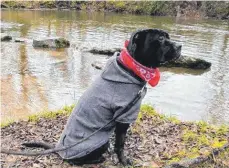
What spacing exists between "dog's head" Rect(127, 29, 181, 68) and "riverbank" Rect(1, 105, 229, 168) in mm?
1255

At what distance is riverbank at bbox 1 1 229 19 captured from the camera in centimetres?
3091

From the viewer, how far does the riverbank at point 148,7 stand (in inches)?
1217

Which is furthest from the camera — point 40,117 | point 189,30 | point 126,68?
point 189,30

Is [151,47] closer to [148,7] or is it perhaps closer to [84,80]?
[84,80]

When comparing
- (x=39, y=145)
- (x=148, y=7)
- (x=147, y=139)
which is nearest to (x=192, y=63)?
(x=147, y=139)

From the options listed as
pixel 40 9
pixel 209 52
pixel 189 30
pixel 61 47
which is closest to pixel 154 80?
pixel 209 52

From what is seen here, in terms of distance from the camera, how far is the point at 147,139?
4852mm

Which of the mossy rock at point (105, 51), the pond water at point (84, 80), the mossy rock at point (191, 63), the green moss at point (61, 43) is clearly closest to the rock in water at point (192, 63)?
the mossy rock at point (191, 63)

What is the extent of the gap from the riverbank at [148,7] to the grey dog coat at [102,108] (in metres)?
28.2

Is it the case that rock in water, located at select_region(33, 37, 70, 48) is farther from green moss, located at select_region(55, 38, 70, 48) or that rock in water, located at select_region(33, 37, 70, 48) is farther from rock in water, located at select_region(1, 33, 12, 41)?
rock in water, located at select_region(1, 33, 12, 41)

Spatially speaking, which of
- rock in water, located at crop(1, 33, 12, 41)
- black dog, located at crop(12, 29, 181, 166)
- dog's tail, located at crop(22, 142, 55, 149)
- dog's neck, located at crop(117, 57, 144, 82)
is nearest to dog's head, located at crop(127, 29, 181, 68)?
black dog, located at crop(12, 29, 181, 166)

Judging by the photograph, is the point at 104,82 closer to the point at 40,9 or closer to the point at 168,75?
the point at 168,75

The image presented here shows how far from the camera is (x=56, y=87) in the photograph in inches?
400

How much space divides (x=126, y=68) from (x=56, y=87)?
660cm
